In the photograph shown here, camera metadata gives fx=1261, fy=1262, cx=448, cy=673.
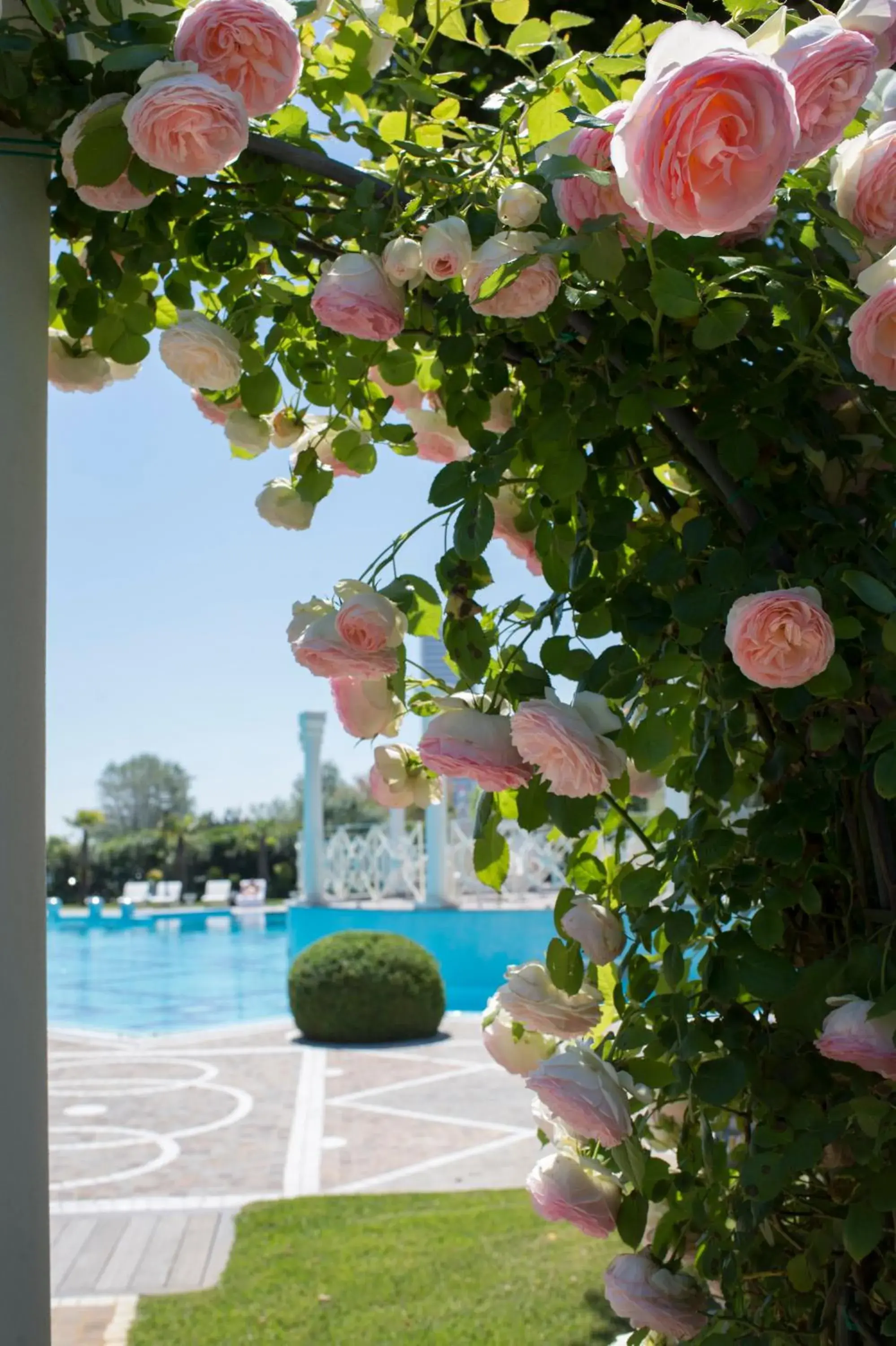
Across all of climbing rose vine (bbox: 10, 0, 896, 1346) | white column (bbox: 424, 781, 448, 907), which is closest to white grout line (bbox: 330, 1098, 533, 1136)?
climbing rose vine (bbox: 10, 0, 896, 1346)

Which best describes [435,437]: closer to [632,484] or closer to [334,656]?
[632,484]

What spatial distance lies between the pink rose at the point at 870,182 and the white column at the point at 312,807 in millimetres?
13846

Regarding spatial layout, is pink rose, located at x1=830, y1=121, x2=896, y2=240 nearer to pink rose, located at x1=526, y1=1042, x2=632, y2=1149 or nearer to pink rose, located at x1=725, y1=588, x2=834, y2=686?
pink rose, located at x1=725, y1=588, x2=834, y2=686

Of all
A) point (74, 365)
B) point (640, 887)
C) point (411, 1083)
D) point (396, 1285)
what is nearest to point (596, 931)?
point (640, 887)

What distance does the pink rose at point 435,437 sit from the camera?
1450 millimetres

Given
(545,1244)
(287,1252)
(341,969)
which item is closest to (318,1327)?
(287,1252)

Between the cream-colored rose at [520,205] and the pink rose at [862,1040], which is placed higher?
the cream-colored rose at [520,205]

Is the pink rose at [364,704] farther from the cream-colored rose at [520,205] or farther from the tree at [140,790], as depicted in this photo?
the tree at [140,790]

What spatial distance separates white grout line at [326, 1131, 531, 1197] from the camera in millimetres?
5668

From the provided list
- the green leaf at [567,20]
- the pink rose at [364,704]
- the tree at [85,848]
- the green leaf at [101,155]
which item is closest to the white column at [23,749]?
the green leaf at [101,155]

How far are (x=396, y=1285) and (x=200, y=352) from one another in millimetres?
3660

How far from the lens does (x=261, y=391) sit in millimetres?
1381

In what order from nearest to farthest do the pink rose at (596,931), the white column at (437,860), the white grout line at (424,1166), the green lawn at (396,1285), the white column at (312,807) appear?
the pink rose at (596,931), the green lawn at (396,1285), the white grout line at (424,1166), the white column at (437,860), the white column at (312,807)

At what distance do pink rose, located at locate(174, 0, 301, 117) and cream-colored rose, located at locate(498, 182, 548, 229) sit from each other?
19 cm
